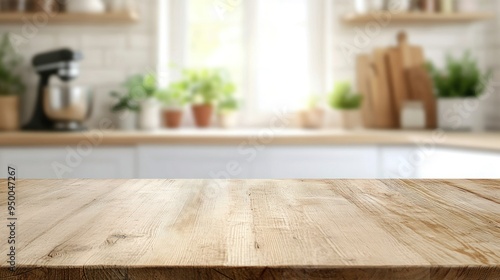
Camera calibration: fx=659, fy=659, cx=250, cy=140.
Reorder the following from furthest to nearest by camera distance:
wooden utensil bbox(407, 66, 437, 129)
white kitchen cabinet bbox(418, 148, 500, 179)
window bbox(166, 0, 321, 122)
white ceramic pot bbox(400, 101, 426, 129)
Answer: window bbox(166, 0, 321, 122) < wooden utensil bbox(407, 66, 437, 129) < white ceramic pot bbox(400, 101, 426, 129) < white kitchen cabinet bbox(418, 148, 500, 179)

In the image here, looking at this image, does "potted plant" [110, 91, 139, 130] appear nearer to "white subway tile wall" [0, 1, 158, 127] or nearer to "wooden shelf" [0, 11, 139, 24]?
"white subway tile wall" [0, 1, 158, 127]

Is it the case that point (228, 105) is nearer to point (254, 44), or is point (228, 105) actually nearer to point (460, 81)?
point (254, 44)

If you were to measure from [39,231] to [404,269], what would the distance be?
409 millimetres

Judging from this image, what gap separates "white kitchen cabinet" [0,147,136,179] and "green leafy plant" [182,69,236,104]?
714 millimetres

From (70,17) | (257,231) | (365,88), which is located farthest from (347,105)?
(257,231)

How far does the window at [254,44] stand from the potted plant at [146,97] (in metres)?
0.26

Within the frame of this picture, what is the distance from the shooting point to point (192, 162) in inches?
104

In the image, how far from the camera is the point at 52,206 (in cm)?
93

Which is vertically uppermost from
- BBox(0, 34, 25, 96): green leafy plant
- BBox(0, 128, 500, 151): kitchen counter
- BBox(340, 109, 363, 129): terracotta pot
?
BBox(0, 34, 25, 96): green leafy plant

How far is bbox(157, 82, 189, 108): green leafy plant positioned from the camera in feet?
10.5

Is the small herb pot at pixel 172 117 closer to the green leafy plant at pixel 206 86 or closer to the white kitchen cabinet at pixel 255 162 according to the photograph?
the green leafy plant at pixel 206 86

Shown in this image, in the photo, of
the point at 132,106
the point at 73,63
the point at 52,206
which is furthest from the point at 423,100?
the point at 52,206

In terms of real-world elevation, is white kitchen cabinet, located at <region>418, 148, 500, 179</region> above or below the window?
below

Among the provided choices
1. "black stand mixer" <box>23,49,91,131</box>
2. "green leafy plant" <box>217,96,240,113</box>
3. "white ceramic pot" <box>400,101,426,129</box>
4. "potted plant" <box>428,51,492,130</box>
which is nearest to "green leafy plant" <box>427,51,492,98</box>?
"potted plant" <box>428,51,492,130</box>
